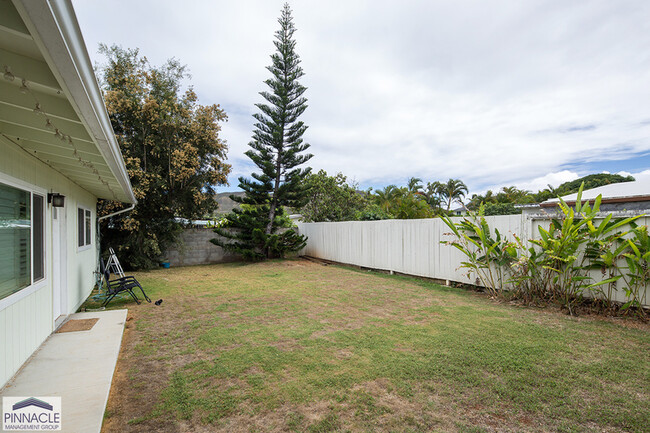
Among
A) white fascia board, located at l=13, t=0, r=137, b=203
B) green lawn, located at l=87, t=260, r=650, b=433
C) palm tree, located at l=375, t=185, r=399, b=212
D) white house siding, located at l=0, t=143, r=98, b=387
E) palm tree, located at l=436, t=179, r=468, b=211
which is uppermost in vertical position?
palm tree, located at l=436, t=179, r=468, b=211

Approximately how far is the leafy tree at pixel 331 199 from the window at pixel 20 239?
11.1 metres

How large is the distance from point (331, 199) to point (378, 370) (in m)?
12.1

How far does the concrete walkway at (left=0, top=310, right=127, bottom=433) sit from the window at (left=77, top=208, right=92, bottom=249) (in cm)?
253

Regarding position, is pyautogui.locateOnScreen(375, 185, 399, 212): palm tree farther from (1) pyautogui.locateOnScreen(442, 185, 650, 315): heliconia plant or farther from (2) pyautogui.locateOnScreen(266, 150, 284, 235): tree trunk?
(1) pyautogui.locateOnScreen(442, 185, 650, 315): heliconia plant

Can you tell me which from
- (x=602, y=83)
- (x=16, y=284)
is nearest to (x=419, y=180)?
(x=602, y=83)

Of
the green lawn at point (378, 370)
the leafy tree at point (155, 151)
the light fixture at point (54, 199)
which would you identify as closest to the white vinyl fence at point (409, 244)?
the green lawn at point (378, 370)

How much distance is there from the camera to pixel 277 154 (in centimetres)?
1221

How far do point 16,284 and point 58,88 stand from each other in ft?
6.87

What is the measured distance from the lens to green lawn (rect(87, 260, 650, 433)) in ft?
6.64

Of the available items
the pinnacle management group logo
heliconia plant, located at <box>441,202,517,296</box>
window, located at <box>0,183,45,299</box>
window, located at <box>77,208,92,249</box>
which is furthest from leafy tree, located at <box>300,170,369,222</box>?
the pinnacle management group logo

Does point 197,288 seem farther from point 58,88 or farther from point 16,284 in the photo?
point 58,88

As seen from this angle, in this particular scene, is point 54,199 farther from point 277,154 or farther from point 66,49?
point 277,154

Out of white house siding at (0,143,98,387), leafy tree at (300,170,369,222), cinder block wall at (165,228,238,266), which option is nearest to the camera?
white house siding at (0,143,98,387)

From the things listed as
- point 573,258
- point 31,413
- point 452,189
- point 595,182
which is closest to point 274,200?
point 573,258
